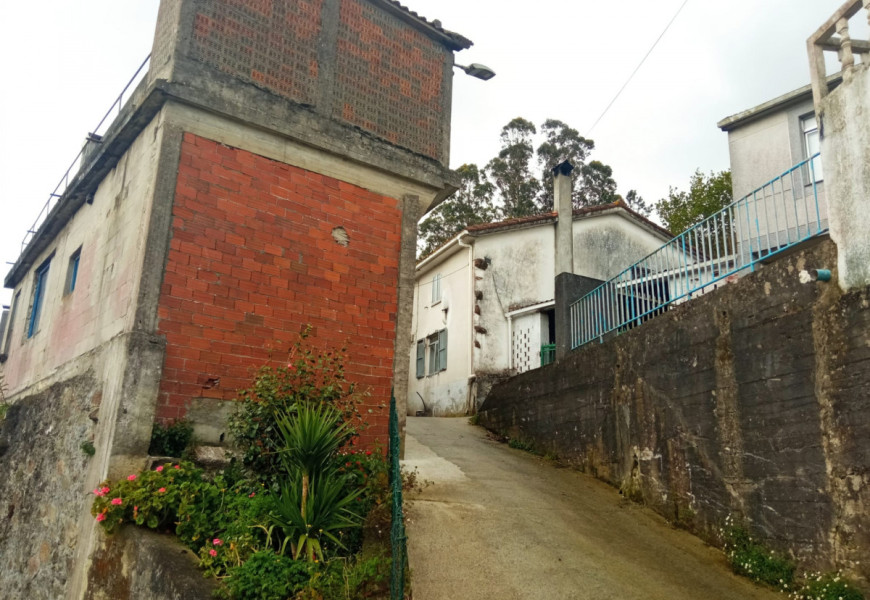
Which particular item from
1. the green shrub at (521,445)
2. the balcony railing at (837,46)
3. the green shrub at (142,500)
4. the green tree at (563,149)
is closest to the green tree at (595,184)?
the green tree at (563,149)

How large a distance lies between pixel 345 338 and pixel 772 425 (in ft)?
15.9

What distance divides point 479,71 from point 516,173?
69.4 ft

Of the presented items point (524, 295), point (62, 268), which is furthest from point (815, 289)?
point (524, 295)

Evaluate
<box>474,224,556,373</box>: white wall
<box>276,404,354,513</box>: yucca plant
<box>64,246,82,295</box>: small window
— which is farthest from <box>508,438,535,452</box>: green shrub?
<box>64,246,82,295</box>: small window

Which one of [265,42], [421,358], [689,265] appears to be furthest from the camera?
[421,358]

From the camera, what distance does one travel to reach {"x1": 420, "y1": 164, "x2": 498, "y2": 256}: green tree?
29.0 metres

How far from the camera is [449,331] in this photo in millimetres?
18156

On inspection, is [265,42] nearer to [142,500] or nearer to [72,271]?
[72,271]

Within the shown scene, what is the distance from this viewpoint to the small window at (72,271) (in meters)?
9.70

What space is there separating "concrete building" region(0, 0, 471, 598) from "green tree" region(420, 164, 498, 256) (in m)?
18.8

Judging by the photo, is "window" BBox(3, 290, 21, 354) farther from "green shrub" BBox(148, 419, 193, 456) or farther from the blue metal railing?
the blue metal railing

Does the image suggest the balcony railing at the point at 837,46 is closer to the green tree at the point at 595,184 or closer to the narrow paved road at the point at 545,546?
the narrow paved road at the point at 545,546

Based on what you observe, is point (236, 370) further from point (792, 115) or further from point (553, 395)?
point (792, 115)

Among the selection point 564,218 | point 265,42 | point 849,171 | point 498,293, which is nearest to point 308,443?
point 265,42
